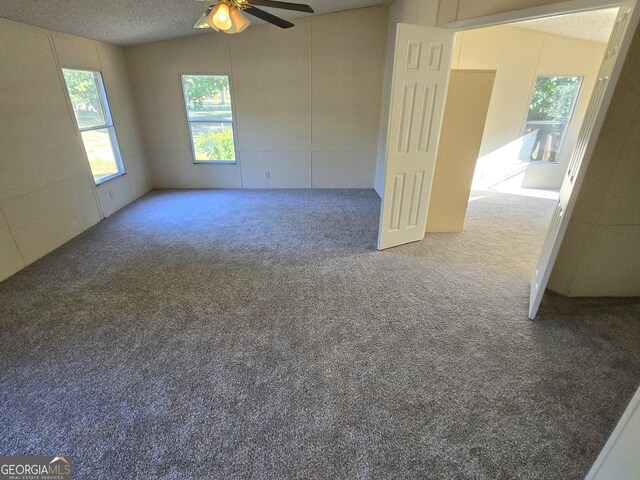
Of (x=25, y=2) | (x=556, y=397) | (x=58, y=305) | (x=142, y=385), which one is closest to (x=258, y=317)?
(x=142, y=385)

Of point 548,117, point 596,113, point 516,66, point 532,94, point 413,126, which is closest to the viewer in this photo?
point 596,113

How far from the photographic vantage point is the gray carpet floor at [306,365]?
4.87 feet

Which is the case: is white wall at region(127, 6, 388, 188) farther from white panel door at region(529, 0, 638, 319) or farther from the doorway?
white panel door at region(529, 0, 638, 319)

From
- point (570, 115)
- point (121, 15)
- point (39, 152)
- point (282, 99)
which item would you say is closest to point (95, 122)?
point (39, 152)

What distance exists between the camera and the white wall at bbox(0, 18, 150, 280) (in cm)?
296

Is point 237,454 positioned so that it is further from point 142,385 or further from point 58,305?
point 58,305

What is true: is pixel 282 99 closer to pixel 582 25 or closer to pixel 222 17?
pixel 222 17

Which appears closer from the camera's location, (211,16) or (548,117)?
(211,16)

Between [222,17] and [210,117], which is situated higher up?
[222,17]

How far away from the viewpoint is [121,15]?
337 cm

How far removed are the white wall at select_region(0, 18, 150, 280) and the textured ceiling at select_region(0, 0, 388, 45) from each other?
24 centimetres

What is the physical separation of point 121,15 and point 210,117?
6.78 ft

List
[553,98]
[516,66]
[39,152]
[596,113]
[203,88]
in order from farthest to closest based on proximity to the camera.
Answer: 1. [553,98]
2. [516,66]
3. [203,88]
4. [39,152]
5. [596,113]

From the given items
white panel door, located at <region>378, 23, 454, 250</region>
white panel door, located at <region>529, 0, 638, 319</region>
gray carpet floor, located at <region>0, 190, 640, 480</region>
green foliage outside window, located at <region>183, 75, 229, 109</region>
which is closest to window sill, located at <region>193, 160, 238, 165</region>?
green foliage outside window, located at <region>183, 75, 229, 109</region>
